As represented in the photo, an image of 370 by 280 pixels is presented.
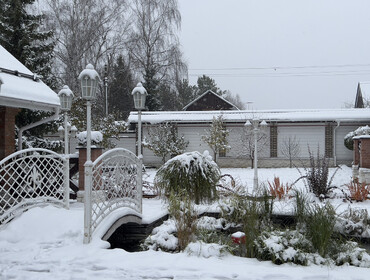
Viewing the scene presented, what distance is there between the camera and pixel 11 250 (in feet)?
16.5

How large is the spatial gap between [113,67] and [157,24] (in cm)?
422

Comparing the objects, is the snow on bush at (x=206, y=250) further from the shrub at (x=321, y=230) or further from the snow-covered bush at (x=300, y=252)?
the shrub at (x=321, y=230)

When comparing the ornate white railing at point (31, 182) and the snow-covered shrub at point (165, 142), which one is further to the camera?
the snow-covered shrub at point (165, 142)

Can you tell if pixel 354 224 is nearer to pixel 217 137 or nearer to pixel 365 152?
pixel 365 152

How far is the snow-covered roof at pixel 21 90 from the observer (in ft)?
23.2

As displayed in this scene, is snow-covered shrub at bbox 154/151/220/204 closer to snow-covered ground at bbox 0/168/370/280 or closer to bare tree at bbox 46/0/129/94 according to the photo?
snow-covered ground at bbox 0/168/370/280

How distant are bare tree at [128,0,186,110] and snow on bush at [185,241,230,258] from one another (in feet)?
66.5

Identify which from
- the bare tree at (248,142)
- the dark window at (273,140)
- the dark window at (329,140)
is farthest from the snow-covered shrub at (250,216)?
the dark window at (329,140)

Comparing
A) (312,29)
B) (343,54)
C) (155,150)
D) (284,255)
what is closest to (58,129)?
(155,150)

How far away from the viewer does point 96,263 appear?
4562 mm

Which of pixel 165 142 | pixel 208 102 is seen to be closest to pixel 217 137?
pixel 165 142

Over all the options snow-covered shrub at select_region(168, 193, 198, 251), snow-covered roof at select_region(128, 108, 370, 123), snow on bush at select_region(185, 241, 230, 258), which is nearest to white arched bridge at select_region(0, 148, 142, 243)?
snow-covered shrub at select_region(168, 193, 198, 251)

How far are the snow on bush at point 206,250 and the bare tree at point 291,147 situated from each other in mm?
13716

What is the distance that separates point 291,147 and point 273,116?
174 centimetres
